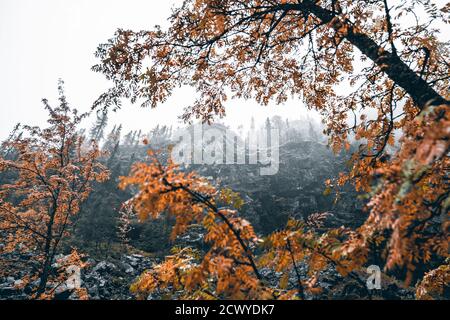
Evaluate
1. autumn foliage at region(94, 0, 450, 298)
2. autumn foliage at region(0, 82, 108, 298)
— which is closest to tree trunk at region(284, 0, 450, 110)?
autumn foliage at region(94, 0, 450, 298)

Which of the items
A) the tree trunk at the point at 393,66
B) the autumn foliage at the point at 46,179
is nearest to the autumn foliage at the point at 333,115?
the tree trunk at the point at 393,66

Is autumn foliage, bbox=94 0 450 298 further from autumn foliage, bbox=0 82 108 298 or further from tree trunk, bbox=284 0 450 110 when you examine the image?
autumn foliage, bbox=0 82 108 298

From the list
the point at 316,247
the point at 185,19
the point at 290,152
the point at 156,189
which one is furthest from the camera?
the point at 290,152

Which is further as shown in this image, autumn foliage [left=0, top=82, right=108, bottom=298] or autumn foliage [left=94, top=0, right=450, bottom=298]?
autumn foliage [left=0, top=82, right=108, bottom=298]

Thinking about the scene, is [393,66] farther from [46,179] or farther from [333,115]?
[46,179]

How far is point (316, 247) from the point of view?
2.72m

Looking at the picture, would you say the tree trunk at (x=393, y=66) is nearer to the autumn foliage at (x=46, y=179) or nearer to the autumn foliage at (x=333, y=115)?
the autumn foliage at (x=333, y=115)

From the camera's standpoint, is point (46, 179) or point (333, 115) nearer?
point (333, 115)

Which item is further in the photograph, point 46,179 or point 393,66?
point 46,179

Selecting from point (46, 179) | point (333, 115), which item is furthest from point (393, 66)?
point (46, 179)

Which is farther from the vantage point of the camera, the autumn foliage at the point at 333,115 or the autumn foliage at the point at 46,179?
the autumn foliage at the point at 46,179
